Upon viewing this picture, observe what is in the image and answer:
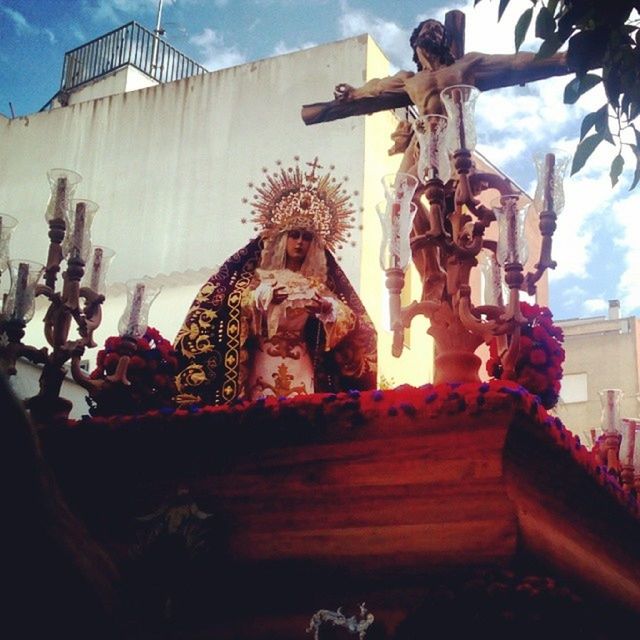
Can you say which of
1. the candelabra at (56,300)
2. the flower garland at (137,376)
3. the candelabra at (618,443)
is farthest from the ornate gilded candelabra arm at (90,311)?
the candelabra at (618,443)

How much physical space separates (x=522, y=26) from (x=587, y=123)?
0.27 m

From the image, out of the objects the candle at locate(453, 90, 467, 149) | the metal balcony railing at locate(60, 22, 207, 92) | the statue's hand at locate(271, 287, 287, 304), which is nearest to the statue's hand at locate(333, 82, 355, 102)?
the statue's hand at locate(271, 287, 287, 304)

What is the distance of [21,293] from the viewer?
450 cm

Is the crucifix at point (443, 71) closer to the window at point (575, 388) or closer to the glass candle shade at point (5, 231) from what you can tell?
the glass candle shade at point (5, 231)

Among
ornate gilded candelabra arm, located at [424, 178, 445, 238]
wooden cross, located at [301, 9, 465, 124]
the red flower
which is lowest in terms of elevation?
the red flower

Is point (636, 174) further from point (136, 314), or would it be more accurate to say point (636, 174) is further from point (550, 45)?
point (136, 314)

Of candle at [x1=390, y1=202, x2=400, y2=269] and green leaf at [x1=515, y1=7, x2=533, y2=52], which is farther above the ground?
candle at [x1=390, y1=202, x2=400, y2=269]

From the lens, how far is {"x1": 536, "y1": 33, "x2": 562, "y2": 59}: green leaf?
243cm

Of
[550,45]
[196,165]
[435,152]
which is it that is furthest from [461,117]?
[196,165]

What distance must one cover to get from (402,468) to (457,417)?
0.26 metres

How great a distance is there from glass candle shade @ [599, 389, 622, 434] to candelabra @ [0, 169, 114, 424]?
119 inches

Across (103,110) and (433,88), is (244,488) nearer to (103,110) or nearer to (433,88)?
(433,88)

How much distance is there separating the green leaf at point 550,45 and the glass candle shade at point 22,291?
2689 millimetres

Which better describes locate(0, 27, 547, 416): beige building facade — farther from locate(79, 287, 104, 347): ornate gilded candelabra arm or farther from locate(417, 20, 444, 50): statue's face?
locate(79, 287, 104, 347): ornate gilded candelabra arm
